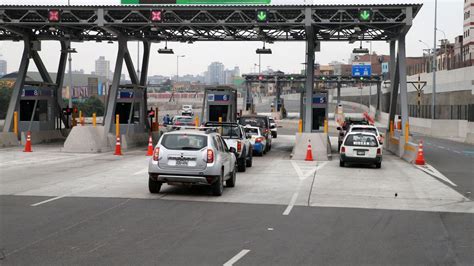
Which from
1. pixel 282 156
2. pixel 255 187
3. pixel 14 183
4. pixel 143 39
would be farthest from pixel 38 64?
pixel 255 187

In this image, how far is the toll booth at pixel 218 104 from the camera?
128ft

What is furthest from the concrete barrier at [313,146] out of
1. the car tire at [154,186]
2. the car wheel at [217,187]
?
the car tire at [154,186]

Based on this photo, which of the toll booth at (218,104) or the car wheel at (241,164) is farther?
the toll booth at (218,104)

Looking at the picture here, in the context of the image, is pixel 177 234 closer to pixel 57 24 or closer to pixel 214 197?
pixel 214 197

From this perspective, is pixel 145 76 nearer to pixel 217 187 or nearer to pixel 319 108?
pixel 319 108

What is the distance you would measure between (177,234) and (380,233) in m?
3.53

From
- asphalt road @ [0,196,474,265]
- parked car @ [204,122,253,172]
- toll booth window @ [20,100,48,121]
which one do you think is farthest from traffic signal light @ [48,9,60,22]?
asphalt road @ [0,196,474,265]

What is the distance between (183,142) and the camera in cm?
1508

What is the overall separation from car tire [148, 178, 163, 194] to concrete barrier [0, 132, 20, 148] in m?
20.3

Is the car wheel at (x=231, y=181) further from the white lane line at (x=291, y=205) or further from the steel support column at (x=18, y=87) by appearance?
the steel support column at (x=18, y=87)

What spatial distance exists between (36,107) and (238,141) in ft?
62.1

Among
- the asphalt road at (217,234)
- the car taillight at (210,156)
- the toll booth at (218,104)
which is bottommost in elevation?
the asphalt road at (217,234)

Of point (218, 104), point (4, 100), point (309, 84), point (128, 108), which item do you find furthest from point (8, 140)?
point (4, 100)

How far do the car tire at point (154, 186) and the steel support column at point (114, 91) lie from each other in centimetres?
1746
